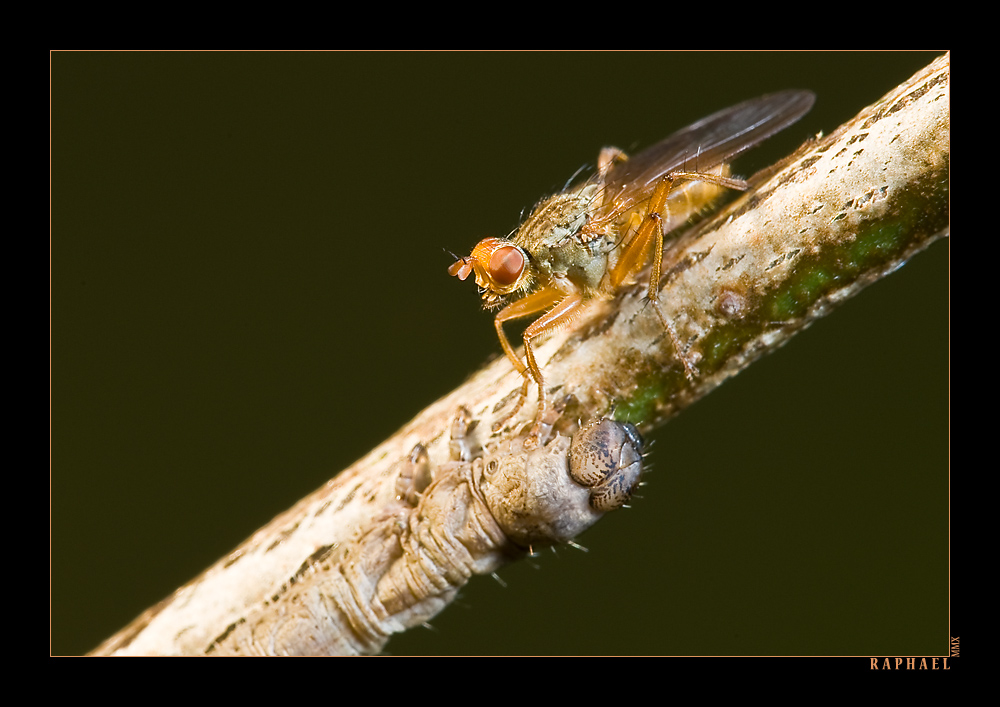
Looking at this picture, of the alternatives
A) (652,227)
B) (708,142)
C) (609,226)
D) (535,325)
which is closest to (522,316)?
(535,325)

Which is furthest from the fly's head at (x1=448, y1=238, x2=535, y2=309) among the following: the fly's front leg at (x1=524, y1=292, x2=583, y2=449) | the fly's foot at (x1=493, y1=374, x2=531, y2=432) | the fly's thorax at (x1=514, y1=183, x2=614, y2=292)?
the fly's foot at (x1=493, y1=374, x2=531, y2=432)

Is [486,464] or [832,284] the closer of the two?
[832,284]

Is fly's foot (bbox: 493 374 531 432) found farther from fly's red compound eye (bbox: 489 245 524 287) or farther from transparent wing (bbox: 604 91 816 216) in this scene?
transparent wing (bbox: 604 91 816 216)

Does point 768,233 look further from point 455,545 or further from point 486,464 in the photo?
point 455,545

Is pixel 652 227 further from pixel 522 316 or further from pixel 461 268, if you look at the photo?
pixel 461 268

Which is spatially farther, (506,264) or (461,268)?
(461,268)

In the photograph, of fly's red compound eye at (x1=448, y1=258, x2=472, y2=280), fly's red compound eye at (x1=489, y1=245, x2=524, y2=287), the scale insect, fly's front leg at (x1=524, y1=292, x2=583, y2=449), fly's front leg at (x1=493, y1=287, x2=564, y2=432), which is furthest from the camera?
fly's red compound eye at (x1=448, y1=258, x2=472, y2=280)

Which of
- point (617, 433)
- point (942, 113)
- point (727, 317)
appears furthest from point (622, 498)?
point (942, 113)
